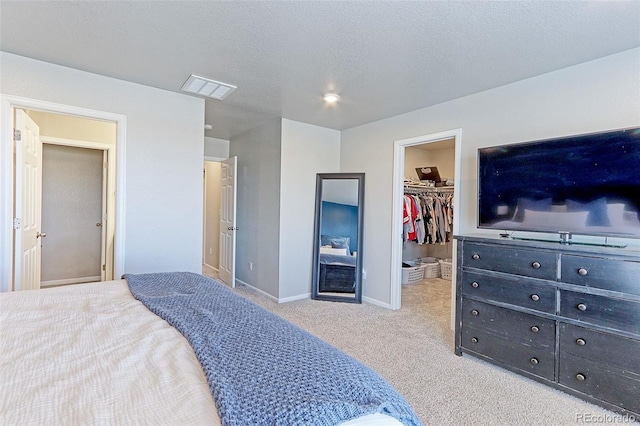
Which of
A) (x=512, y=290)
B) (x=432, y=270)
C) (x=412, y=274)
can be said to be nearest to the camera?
(x=512, y=290)

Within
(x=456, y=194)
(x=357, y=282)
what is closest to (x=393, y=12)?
(x=456, y=194)

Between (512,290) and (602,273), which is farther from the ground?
(602,273)

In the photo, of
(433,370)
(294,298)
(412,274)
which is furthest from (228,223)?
(433,370)

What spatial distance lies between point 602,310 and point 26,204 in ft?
14.7

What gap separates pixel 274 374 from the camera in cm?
89

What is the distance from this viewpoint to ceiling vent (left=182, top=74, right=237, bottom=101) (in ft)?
9.03

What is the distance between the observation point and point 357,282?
4.12 meters

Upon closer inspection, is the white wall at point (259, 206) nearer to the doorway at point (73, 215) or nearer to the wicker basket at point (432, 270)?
the doorway at point (73, 215)

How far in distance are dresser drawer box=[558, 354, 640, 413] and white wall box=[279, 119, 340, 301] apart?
281 centimetres

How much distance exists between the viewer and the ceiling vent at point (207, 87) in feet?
9.03

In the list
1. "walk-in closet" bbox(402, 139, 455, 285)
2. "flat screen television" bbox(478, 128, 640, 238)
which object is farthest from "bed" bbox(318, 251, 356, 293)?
"flat screen television" bbox(478, 128, 640, 238)

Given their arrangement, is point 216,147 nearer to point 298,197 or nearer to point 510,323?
point 298,197

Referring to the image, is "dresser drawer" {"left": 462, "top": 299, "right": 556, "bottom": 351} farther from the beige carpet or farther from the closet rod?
the closet rod

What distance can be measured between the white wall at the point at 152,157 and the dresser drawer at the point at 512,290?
8.39 ft
